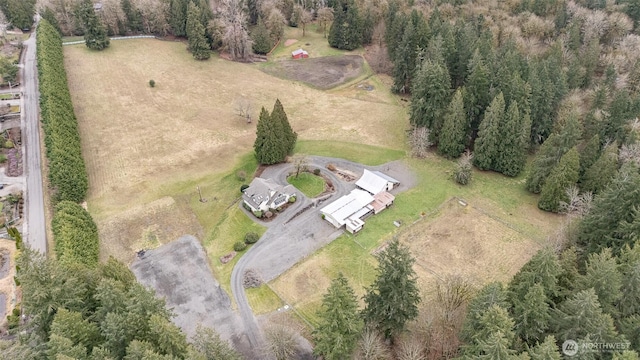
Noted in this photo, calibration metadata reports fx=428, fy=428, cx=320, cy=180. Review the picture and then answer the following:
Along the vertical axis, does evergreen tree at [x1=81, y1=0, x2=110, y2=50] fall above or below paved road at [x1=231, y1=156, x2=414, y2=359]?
above

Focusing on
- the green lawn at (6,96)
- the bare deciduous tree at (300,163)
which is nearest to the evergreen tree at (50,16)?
the green lawn at (6,96)

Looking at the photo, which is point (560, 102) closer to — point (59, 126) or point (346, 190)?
point (346, 190)

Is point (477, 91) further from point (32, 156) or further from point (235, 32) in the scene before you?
point (32, 156)

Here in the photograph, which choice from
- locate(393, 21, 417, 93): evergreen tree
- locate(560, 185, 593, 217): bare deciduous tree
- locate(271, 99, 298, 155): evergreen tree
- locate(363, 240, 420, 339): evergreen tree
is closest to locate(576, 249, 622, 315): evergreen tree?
locate(363, 240, 420, 339): evergreen tree

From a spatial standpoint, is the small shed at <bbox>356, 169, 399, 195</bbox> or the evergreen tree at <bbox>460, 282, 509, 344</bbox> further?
the small shed at <bbox>356, 169, 399, 195</bbox>

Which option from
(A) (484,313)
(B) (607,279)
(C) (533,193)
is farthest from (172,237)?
(C) (533,193)

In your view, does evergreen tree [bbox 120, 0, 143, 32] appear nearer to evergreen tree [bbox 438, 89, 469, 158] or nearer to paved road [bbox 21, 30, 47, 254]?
paved road [bbox 21, 30, 47, 254]

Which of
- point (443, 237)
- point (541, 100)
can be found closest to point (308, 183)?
point (443, 237)
